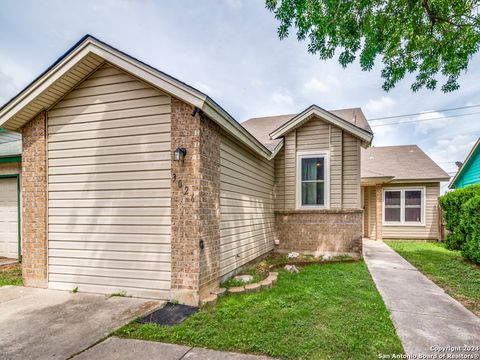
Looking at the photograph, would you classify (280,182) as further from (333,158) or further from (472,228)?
(472,228)

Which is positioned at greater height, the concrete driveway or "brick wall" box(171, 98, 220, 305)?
"brick wall" box(171, 98, 220, 305)

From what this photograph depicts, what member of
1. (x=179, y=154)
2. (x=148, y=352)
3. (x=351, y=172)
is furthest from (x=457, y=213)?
(x=148, y=352)

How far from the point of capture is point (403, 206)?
1262 cm

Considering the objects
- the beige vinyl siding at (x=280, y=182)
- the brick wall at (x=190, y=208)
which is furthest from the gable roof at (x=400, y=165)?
the brick wall at (x=190, y=208)

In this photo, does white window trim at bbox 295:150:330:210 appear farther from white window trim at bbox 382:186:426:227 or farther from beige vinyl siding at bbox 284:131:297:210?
white window trim at bbox 382:186:426:227

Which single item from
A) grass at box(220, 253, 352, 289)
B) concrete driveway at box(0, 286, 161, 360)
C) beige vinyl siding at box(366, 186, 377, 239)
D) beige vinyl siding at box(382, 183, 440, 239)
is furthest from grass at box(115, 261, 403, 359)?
beige vinyl siding at box(382, 183, 440, 239)

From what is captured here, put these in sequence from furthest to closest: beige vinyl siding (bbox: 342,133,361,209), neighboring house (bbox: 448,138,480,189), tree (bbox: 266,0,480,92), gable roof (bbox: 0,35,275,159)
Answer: neighboring house (bbox: 448,138,480,189)
beige vinyl siding (bbox: 342,133,361,209)
tree (bbox: 266,0,480,92)
gable roof (bbox: 0,35,275,159)

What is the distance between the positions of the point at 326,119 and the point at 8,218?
991 centimetres

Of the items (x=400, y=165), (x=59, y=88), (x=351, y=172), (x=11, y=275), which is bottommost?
(x=11, y=275)

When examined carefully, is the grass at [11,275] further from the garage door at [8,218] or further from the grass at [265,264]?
the grass at [265,264]

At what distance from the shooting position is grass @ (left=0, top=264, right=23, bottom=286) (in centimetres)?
556

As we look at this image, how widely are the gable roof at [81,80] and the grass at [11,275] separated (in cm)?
321

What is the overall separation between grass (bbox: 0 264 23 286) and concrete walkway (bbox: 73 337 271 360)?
387 cm

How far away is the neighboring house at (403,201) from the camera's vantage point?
1210cm
